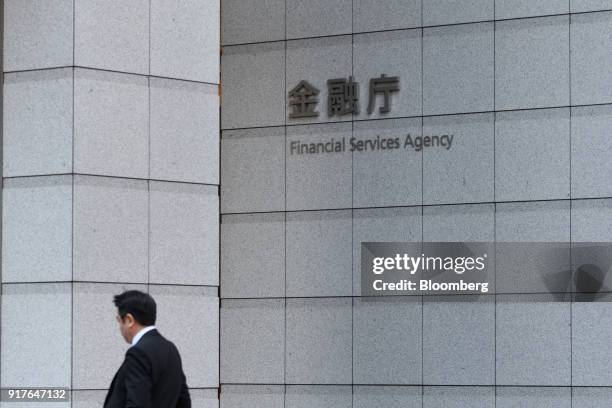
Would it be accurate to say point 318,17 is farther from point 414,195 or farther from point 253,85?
point 414,195

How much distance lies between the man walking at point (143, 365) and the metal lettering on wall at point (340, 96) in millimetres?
6473

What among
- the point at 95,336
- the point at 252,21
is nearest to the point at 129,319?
the point at 95,336

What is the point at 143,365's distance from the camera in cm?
679

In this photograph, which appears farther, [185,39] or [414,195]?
[414,195]

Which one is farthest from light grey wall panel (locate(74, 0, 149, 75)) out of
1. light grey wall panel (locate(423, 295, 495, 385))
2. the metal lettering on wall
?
light grey wall panel (locate(423, 295, 495, 385))

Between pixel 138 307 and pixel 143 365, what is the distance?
0.33m

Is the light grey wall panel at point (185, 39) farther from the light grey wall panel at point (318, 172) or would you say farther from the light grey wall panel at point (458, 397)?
the light grey wall panel at point (458, 397)

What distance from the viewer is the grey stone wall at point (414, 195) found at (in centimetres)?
1220

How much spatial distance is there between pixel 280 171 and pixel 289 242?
79 cm

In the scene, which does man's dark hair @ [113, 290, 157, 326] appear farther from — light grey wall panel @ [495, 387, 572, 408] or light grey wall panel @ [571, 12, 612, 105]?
light grey wall panel @ [571, 12, 612, 105]

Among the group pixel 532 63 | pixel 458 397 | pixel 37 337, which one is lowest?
pixel 458 397

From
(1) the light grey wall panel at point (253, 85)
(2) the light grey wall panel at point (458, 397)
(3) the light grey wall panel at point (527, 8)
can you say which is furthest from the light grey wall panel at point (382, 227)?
(3) the light grey wall panel at point (527, 8)

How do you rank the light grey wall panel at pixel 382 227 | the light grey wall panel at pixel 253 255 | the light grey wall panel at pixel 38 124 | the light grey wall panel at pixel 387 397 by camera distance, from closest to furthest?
the light grey wall panel at pixel 38 124, the light grey wall panel at pixel 387 397, the light grey wall panel at pixel 382 227, the light grey wall panel at pixel 253 255

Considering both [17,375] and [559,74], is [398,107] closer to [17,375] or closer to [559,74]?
[559,74]
